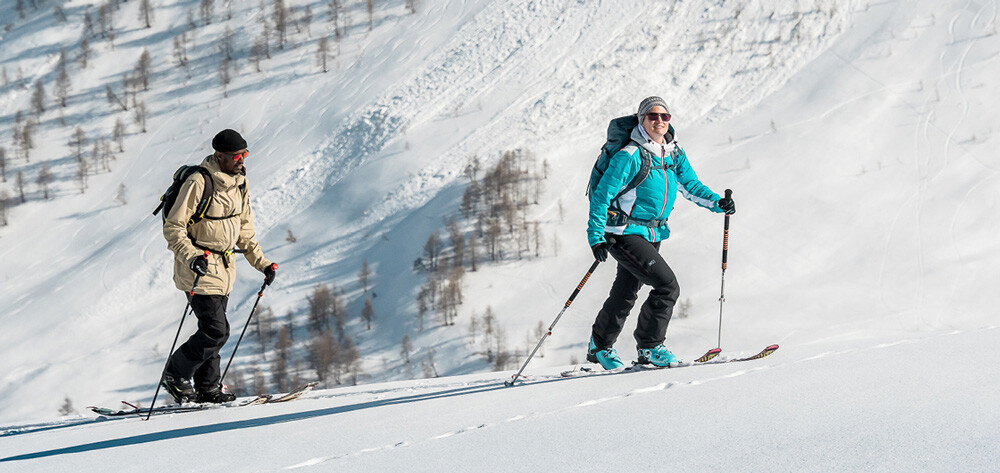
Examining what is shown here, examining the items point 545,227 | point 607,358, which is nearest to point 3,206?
point 545,227

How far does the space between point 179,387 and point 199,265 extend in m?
1.24

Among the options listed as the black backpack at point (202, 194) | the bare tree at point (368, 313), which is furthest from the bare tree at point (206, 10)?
the black backpack at point (202, 194)

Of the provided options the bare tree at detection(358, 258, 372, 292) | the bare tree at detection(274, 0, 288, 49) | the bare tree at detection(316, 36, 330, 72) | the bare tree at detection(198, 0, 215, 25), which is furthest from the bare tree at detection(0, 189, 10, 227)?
the bare tree at detection(358, 258, 372, 292)

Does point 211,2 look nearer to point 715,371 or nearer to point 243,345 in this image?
point 243,345

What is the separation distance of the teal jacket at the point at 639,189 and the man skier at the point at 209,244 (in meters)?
2.51

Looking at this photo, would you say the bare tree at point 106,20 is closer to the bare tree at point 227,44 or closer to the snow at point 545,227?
the snow at point 545,227

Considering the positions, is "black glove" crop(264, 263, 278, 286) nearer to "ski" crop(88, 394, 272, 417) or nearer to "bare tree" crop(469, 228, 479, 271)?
"ski" crop(88, 394, 272, 417)

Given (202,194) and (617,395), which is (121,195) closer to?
(202,194)

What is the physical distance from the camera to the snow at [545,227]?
14.0ft

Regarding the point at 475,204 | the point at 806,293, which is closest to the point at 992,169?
the point at 806,293

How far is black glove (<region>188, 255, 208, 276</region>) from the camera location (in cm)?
584

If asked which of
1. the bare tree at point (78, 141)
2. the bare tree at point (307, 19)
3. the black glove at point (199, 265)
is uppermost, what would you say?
the bare tree at point (307, 19)

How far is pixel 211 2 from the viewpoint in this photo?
151ft

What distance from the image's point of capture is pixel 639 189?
614 centimetres
